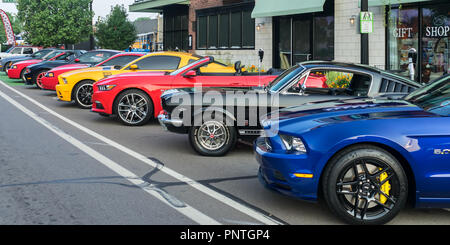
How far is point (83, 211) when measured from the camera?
5.61 meters

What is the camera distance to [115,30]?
48188 millimetres

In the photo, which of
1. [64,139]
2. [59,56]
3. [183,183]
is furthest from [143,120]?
[59,56]

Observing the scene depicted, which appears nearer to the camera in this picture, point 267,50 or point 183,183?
point 183,183

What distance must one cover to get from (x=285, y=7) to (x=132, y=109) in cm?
1138

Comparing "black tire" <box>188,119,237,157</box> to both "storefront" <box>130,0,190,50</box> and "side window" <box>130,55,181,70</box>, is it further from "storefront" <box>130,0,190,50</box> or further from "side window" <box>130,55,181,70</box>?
"storefront" <box>130,0,190,50</box>

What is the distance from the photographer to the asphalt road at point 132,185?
5.50m

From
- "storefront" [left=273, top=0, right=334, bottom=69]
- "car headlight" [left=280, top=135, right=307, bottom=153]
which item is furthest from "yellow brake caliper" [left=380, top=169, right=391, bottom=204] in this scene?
"storefront" [left=273, top=0, right=334, bottom=69]

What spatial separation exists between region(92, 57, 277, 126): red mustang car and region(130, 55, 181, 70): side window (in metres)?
1.24

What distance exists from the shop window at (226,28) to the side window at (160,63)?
13.0m

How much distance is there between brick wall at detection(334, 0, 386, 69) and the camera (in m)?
18.8

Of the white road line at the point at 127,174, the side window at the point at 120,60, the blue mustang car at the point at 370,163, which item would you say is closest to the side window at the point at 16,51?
the side window at the point at 120,60

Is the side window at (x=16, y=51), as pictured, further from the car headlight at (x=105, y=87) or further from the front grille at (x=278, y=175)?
the front grille at (x=278, y=175)
